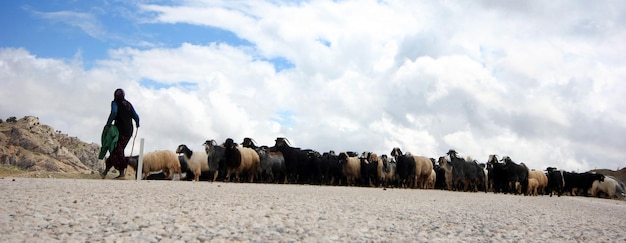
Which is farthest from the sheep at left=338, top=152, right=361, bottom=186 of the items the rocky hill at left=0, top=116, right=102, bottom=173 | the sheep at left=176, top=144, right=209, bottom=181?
the rocky hill at left=0, top=116, right=102, bottom=173

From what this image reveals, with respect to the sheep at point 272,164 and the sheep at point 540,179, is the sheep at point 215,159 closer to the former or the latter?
the sheep at point 272,164

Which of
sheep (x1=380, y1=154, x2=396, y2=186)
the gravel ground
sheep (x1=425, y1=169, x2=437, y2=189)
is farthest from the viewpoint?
sheep (x1=425, y1=169, x2=437, y2=189)

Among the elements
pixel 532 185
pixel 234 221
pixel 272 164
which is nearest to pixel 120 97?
pixel 272 164

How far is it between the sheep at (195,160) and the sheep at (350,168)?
282 inches

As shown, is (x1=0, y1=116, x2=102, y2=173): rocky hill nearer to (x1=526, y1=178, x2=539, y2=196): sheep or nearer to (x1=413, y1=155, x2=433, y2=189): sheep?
(x1=413, y1=155, x2=433, y2=189): sheep

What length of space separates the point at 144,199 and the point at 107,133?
720 cm

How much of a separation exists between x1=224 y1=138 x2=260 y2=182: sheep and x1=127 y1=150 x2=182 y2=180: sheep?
1961 mm

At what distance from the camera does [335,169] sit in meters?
24.9

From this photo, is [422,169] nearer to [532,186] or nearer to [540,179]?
[532,186]

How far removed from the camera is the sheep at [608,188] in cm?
3469

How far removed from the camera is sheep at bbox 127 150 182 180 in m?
19.2

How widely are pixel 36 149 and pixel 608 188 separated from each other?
1618 inches

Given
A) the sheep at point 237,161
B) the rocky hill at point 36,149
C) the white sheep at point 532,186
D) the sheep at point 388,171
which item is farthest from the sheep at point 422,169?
the rocky hill at point 36,149

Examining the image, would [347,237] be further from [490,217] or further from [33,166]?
[33,166]
